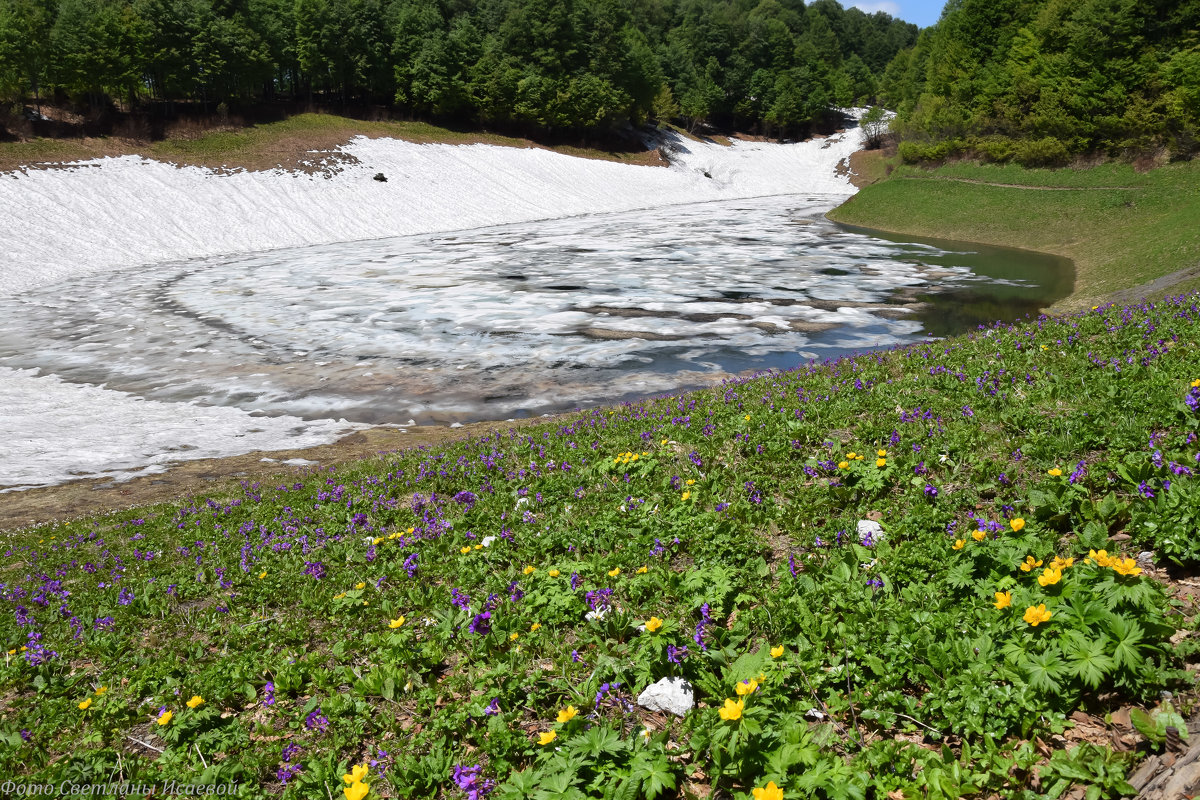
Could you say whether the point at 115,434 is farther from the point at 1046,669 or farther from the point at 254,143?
the point at 254,143

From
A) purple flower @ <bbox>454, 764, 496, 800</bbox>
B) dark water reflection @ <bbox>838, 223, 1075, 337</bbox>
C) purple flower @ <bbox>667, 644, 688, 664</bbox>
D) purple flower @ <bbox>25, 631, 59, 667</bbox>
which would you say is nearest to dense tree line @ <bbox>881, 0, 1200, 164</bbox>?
dark water reflection @ <bbox>838, 223, 1075, 337</bbox>

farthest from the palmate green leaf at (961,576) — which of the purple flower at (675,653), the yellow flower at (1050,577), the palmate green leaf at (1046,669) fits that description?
the purple flower at (675,653)

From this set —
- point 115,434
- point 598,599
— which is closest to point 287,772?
point 598,599

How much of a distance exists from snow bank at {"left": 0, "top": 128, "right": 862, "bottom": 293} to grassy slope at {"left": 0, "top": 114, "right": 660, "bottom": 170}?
191 centimetres

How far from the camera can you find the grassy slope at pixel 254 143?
50500mm

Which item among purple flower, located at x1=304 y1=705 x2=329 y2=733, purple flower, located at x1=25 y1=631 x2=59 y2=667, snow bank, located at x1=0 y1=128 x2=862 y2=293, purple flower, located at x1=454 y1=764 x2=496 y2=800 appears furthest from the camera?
snow bank, located at x1=0 y1=128 x2=862 y2=293

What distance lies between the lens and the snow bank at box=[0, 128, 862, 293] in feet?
141

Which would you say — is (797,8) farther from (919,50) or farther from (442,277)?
(442,277)

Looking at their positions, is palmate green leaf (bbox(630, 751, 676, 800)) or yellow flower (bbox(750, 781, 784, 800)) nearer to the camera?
yellow flower (bbox(750, 781, 784, 800))

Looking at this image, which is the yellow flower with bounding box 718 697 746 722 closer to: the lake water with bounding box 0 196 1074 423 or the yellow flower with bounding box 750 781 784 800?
the yellow flower with bounding box 750 781 784 800

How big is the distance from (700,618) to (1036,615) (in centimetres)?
226

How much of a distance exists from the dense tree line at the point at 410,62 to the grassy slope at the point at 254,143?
621 cm

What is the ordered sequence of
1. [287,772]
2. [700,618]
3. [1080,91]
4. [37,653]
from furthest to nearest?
[1080,91] → [37,653] → [700,618] → [287,772]

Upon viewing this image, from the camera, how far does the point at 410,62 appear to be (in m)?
79.6
